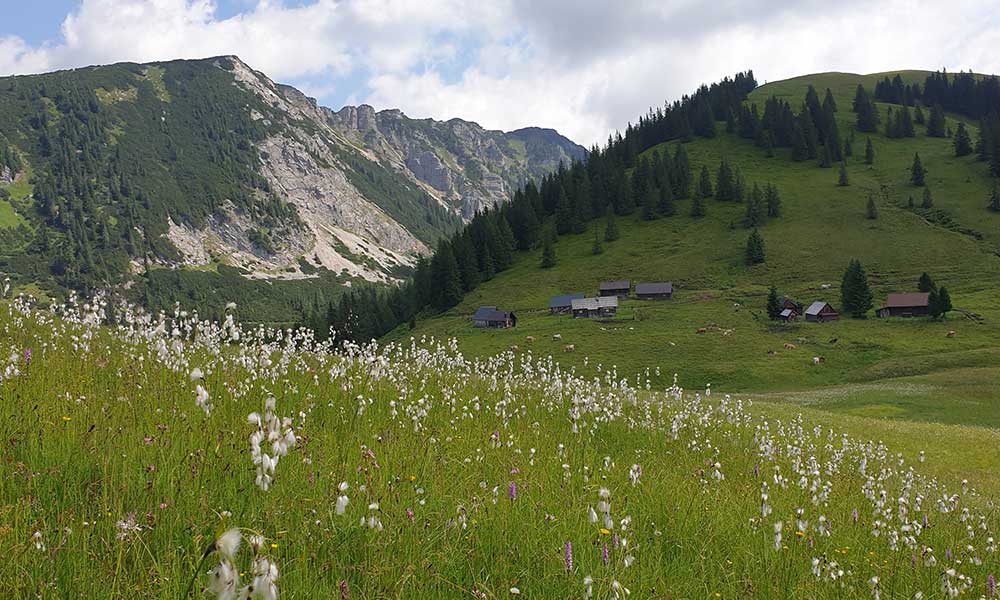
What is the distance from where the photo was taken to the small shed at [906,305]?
93.2 m

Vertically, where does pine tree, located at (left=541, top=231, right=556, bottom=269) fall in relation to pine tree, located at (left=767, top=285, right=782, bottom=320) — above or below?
above

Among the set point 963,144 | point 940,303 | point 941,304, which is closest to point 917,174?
point 963,144

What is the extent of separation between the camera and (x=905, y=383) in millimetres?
57000

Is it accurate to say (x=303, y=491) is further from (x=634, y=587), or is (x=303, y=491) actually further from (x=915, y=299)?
(x=915, y=299)

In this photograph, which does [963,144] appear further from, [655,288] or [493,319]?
[493,319]

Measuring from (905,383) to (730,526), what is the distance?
62.3m

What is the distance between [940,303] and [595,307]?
2052 inches

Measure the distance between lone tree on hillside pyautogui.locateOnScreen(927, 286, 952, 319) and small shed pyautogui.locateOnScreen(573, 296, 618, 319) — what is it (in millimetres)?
47615

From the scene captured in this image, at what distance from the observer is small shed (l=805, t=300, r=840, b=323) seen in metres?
93.7

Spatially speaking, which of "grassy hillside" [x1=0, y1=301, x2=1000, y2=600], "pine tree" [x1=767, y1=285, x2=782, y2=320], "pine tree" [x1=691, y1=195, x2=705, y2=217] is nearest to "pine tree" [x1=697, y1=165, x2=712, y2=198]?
"pine tree" [x1=691, y1=195, x2=705, y2=217]

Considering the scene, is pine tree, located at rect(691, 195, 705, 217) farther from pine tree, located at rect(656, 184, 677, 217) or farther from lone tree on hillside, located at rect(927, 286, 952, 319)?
lone tree on hillside, located at rect(927, 286, 952, 319)

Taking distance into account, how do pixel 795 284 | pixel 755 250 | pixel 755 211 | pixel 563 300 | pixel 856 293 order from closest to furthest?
pixel 856 293 < pixel 795 284 < pixel 563 300 < pixel 755 250 < pixel 755 211

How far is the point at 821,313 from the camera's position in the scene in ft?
311

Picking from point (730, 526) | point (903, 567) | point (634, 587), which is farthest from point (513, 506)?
point (903, 567)
